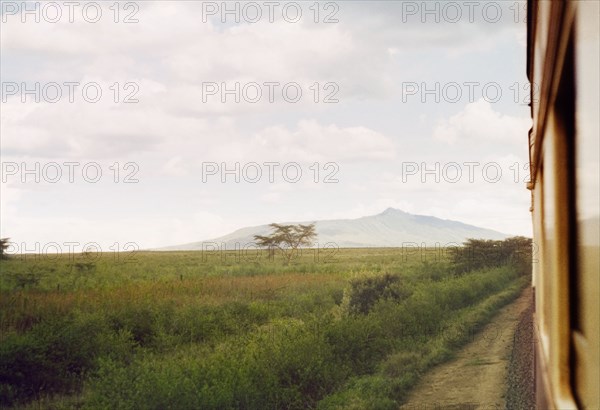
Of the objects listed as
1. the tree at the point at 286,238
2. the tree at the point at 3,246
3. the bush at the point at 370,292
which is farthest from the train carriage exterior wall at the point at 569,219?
the tree at the point at 286,238

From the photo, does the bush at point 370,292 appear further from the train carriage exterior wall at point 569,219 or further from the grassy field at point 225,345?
the train carriage exterior wall at point 569,219

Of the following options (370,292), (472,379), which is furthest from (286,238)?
(472,379)

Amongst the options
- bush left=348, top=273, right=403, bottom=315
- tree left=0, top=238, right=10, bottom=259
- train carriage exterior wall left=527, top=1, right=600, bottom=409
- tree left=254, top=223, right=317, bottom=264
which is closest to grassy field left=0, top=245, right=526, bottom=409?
bush left=348, top=273, right=403, bottom=315

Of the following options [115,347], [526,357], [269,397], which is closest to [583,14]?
[269,397]

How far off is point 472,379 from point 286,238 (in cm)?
4364

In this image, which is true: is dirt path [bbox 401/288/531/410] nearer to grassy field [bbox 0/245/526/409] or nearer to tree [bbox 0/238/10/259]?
grassy field [bbox 0/245/526/409]

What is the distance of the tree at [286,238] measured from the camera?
5266 cm

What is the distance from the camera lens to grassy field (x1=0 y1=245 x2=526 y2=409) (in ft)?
27.3

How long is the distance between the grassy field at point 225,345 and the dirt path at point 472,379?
28cm

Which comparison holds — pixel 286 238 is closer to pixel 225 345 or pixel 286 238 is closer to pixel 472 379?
pixel 225 345

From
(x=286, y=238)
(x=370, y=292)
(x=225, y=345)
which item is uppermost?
(x=286, y=238)

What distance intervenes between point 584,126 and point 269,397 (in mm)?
7668

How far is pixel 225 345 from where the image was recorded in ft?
40.1

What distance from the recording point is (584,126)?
1.19m
